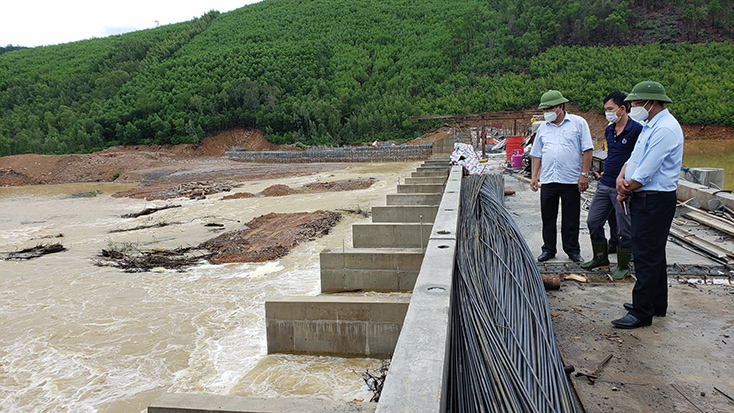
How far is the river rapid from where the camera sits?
4.47 m

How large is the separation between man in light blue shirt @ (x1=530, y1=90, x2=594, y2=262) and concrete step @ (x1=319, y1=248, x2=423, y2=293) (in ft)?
5.78

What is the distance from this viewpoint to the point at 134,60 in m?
78.4

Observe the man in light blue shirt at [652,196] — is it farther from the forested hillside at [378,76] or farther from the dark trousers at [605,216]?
the forested hillside at [378,76]

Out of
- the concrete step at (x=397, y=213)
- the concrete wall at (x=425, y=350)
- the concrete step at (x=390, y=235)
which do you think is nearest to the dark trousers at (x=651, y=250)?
the concrete wall at (x=425, y=350)

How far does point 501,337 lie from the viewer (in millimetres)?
2557

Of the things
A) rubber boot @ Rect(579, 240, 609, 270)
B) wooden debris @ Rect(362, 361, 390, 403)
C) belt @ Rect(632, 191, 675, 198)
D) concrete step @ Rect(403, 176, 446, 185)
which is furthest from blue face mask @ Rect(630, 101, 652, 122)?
concrete step @ Rect(403, 176, 446, 185)

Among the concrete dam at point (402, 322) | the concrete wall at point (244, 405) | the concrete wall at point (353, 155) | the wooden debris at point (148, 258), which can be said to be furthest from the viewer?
the concrete wall at point (353, 155)

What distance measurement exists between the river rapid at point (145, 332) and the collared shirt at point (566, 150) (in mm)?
2641

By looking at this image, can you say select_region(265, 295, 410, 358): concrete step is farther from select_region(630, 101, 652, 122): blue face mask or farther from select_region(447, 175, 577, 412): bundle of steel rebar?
select_region(630, 101, 652, 122): blue face mask

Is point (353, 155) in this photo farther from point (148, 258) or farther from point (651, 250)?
point (651, 250)

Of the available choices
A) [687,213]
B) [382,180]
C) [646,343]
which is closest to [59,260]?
[646,343]

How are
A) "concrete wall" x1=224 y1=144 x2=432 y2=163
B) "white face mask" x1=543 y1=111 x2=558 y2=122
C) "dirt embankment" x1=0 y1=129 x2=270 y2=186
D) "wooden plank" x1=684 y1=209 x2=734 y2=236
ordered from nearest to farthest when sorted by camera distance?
"white face mask" x1=543 y1=111 x2=558 y2=122 < "wooden plank" x1=684 y1=209 x2=734 y2=236 < "dirt embankment" x1=0 y1=129 x2=270 y2=186 < "concrete wall" x1=224 y1=144 x2=432 y2=163

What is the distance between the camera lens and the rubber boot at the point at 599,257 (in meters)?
4.23

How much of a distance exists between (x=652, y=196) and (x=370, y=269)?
363 cm
